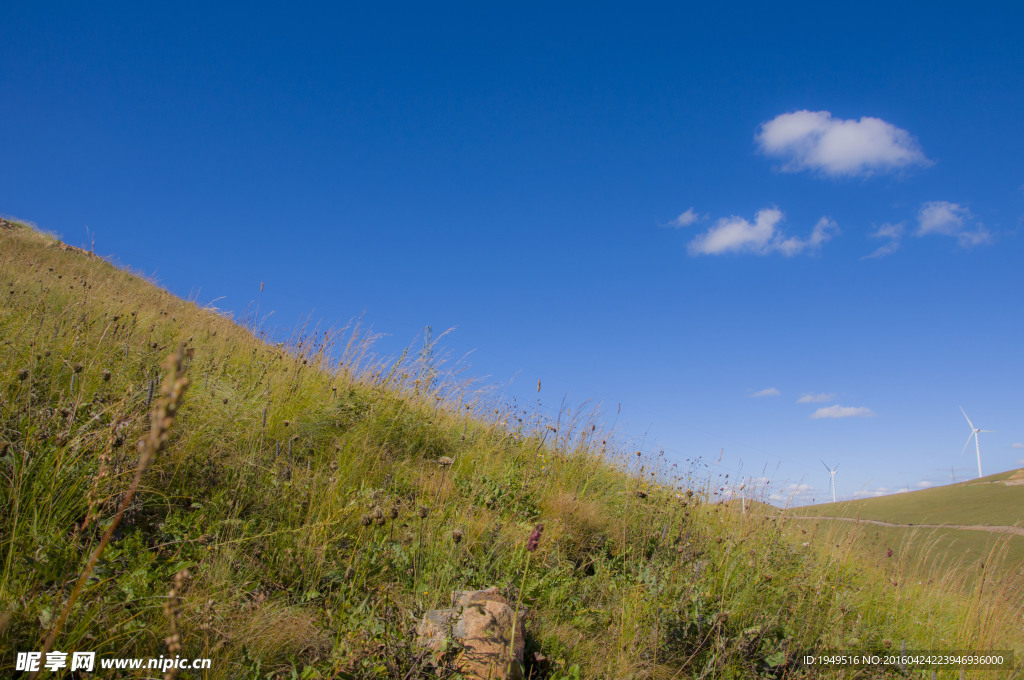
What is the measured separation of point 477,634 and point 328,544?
101cm

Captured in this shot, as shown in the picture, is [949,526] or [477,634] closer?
[477,634]

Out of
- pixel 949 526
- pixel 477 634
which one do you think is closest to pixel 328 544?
pixel 477 634

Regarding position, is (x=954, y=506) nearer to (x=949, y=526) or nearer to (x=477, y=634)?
(x=949, y=526)

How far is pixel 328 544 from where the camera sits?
9.15ft

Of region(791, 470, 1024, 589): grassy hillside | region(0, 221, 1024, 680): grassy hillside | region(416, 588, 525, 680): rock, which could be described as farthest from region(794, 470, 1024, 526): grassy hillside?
region(416, 588, 525, 680): rock

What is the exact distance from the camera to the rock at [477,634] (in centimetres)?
217

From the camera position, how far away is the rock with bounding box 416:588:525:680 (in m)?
2.17

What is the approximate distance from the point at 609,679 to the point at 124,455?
9.09 feet

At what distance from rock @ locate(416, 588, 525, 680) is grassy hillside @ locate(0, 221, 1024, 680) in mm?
130

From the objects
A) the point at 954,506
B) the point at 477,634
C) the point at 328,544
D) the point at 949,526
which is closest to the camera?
the point at 477,634

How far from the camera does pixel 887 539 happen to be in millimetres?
7410

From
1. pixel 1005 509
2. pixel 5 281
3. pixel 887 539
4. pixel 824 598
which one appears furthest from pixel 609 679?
pixel 1005 509

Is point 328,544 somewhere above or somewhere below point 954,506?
above

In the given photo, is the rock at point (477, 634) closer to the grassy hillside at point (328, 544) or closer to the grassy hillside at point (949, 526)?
the grassy hillside at point (328, 544)
